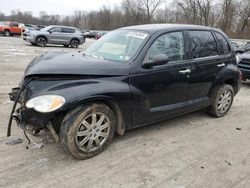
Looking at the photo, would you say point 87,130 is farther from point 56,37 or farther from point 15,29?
point 15,29

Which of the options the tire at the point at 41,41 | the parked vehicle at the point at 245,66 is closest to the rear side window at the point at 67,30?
the tire at the point at 41,41

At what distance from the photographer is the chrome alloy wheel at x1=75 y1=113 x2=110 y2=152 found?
3.37 m

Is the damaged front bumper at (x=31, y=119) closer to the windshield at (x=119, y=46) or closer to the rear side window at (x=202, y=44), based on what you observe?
the windshield at (x=119, y=46)

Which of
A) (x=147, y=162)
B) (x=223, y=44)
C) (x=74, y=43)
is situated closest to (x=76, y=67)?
(x=147, y=162)

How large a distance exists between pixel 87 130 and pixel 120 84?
76 centimetres

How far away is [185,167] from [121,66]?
1.61 metres

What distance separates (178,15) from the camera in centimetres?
5550

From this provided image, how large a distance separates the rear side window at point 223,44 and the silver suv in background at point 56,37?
17272 millimetres

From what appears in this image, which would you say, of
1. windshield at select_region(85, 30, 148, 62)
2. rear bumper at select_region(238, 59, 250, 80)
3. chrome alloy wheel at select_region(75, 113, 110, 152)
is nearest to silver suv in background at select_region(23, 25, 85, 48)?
rear bumper at select_region(238, 59, 250, 80)

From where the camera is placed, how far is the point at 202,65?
4.62 m

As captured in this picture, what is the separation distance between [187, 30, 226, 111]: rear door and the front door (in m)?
Result: 0.19

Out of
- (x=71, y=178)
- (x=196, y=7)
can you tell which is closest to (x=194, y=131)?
(x=71, y=178)

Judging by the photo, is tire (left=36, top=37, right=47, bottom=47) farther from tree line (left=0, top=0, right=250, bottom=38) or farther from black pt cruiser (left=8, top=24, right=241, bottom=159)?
tree line (left=0, top=0, right=250, bottom=38)

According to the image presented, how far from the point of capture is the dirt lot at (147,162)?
3064 millimetres
